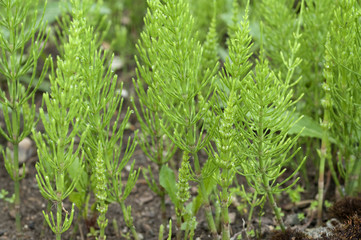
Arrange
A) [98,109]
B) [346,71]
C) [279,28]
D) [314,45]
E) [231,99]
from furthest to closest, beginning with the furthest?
[279,28], [314,45], [346,71], [98,109], [231,99]

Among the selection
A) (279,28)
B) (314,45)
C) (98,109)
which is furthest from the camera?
(279,28)

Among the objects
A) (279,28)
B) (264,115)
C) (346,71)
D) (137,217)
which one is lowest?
(137,217)

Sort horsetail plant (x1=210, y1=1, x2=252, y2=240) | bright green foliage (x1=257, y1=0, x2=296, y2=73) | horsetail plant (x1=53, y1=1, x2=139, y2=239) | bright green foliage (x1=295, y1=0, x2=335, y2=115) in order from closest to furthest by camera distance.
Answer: horsetail plant (x1=210, y1=1, x2=252, y2=240), horsetail plant (x1=53, y1=1, x2=139, y2=239), bright green foliage (x1=295, y1=0, x2=335, y2=115), bright green foliage (x1=257, y1=0, x2=296, y2=73)

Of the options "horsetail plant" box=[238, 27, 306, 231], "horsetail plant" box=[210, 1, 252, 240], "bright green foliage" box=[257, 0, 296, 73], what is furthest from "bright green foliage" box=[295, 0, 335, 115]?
"horsetail plant" box=[210, 1, 252, 240]

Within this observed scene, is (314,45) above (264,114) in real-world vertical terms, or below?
above

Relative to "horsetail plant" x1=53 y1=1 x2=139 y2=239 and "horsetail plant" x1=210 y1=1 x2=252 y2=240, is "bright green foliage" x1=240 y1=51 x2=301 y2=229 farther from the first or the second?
"horsetail plant" x1=53 y1=1 x2=139 y2=239

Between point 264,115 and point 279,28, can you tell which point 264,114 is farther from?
point 279,28

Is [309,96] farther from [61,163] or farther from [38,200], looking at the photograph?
[38,200]

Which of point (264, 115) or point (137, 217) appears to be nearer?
point (264, 115)

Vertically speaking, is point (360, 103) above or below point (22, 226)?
above

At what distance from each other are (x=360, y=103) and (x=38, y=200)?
187 cm

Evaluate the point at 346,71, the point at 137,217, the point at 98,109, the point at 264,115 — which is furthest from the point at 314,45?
the point at 137,217

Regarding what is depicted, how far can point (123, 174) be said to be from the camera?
9.78ft

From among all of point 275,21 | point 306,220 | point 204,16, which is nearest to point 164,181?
point 306,220
